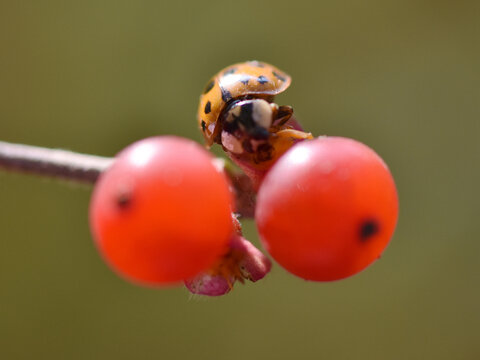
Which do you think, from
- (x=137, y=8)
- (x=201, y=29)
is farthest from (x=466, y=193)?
(x=137, y=8)

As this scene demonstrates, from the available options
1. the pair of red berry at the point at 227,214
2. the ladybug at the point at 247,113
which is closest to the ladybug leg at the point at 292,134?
the ladybug at the point at 247,113

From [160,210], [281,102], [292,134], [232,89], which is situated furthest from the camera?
[281,102]

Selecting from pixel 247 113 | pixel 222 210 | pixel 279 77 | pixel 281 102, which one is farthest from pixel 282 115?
pixel 281 102

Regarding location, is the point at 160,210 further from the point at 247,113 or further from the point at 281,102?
the point at 281,102

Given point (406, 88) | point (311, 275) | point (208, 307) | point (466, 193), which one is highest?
point (311, 275)

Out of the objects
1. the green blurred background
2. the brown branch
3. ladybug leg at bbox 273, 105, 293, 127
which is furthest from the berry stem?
the green blurred background

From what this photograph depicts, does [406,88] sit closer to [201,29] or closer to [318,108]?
[318,108]
